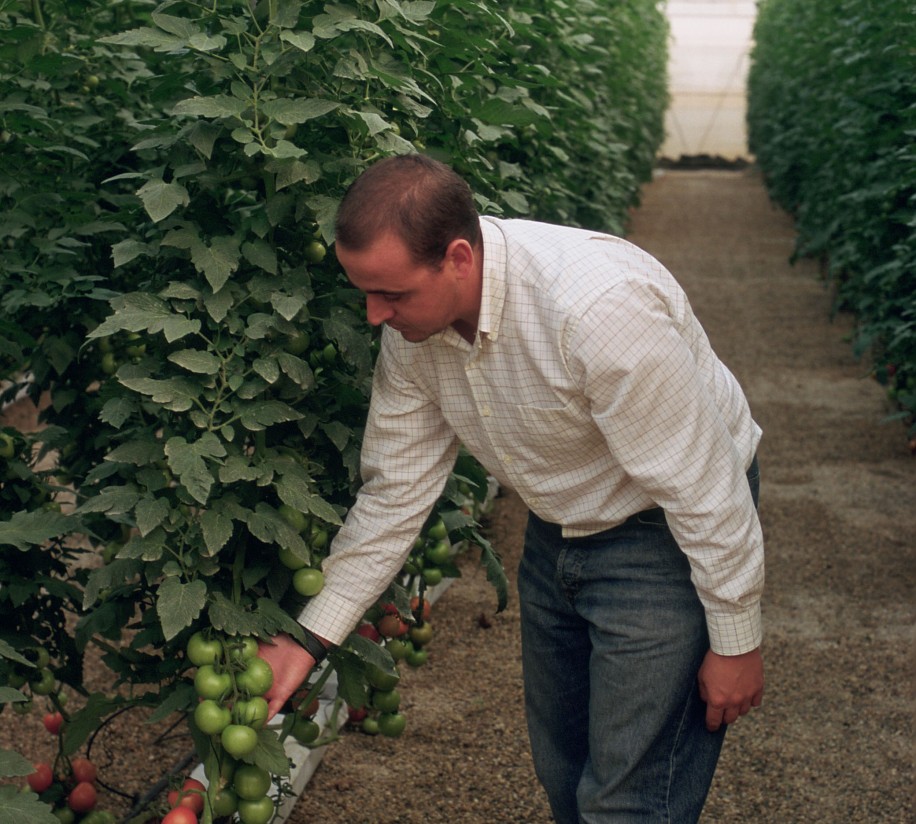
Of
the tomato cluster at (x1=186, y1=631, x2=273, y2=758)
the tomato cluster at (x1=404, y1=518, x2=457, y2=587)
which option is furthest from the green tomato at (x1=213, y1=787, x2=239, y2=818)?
the tomato cluster at (x1=404, y1=518, x2=457, y2=587)

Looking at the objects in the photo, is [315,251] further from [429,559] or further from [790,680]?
[790,680]

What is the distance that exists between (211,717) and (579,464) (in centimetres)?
71

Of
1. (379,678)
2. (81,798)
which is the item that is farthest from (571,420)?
(81,798)

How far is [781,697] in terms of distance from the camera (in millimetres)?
3674

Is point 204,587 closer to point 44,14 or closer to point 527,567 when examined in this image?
point 527,567

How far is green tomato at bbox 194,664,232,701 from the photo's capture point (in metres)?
1.93

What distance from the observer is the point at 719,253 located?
40.6 feet

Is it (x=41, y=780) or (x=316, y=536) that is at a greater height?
(x=316, y=536)

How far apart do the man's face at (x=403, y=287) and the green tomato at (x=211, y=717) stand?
2.17 ft

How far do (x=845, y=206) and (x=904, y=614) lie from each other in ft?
12.1

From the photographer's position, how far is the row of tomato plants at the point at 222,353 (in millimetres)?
1962

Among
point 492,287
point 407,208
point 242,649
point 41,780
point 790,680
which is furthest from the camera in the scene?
point 790,680

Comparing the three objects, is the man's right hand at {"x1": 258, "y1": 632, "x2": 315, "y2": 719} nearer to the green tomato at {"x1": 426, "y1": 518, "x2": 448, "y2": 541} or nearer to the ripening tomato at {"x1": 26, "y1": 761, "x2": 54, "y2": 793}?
the green tomato at {"x1": 426, "y1": 518, "x2": 448, "y2": 541}

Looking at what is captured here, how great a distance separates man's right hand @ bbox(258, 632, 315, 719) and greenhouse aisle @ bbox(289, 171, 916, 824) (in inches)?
40.3
